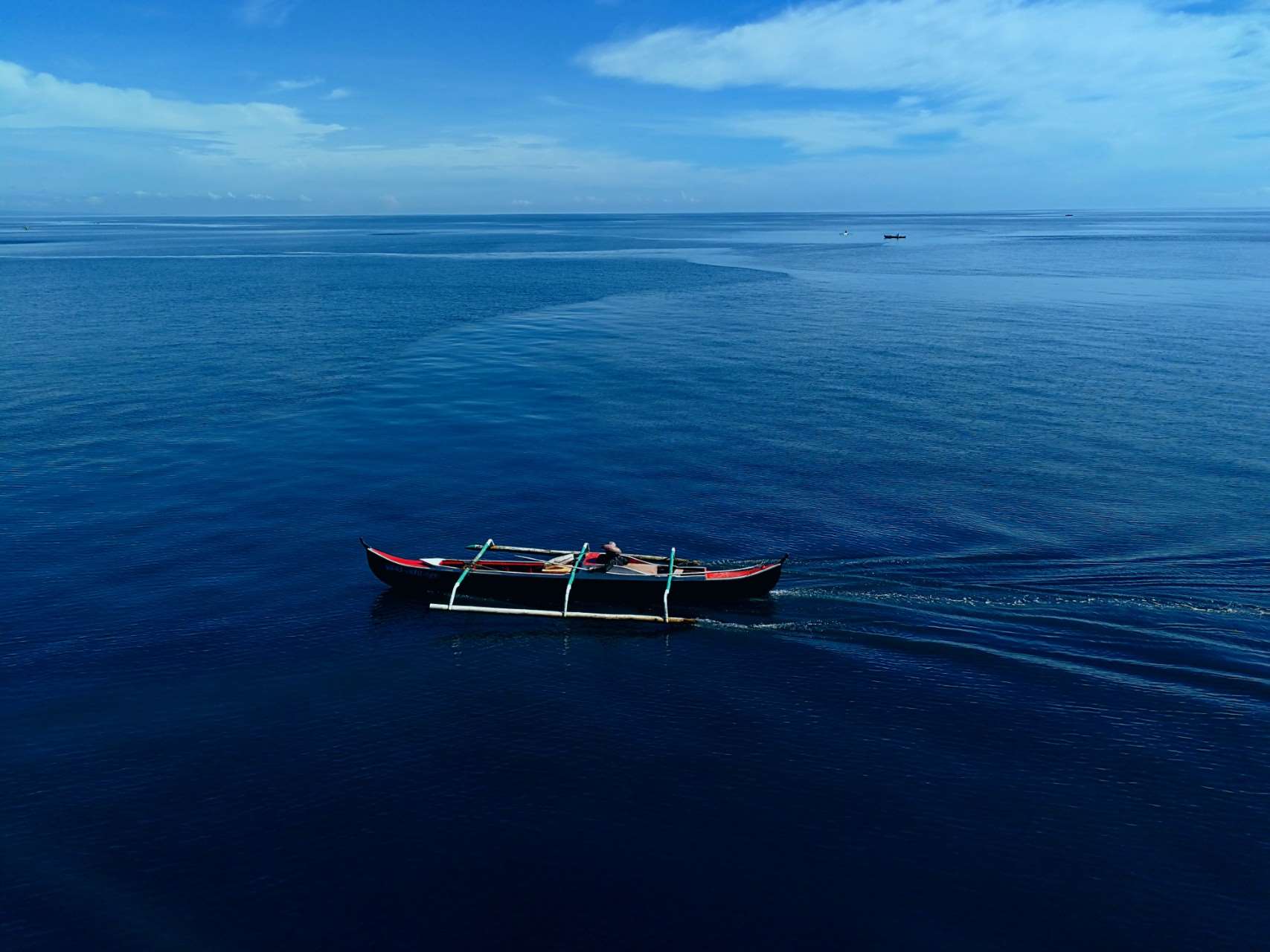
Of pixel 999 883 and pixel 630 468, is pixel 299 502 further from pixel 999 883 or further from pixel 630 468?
pixel 999 883

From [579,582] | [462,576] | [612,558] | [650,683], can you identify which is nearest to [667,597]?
[612,558]

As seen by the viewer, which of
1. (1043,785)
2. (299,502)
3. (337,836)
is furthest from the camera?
(299,502)

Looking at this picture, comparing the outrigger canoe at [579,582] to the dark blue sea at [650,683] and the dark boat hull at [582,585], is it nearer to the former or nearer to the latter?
the dark boat hull at [582,585]

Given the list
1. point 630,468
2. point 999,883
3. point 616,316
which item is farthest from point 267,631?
point 616,316

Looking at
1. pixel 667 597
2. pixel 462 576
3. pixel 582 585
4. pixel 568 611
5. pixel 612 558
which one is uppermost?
pixel 612 558

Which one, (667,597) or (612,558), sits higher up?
(612,558)

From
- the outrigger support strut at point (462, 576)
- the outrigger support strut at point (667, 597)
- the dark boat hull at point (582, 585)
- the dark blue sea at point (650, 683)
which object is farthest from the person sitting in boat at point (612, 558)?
the outrigger support strut at point (462, 576)

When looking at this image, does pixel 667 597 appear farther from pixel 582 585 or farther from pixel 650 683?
pixel 650 683
